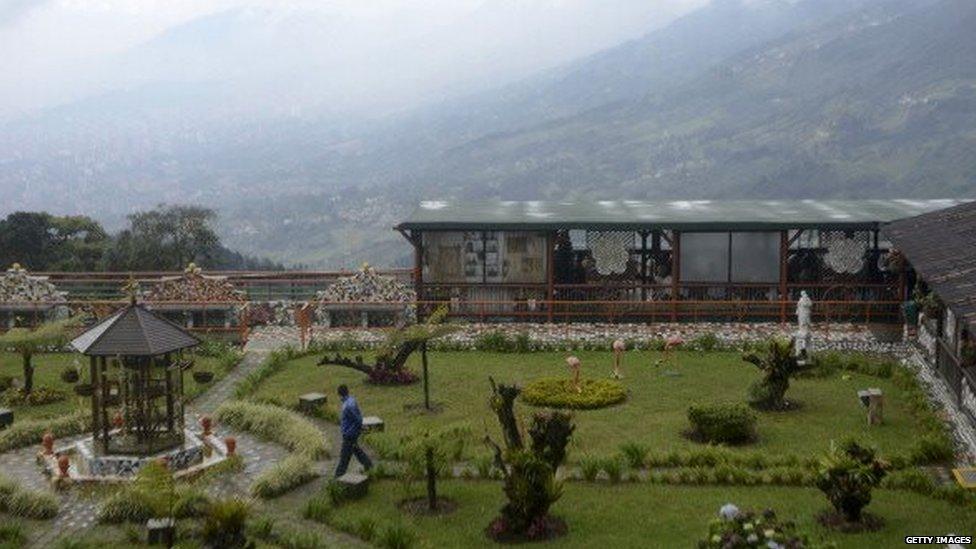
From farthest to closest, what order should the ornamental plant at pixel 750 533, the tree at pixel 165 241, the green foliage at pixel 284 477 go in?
the tree at pixel 165 241, the green foliage at pixel 284 477, the ornamental plant at pixel 750 533

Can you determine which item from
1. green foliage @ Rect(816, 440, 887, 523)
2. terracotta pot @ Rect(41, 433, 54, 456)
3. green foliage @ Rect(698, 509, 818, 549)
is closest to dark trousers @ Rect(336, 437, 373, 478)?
terracotta pot @ Rect(41, 433, 54, 456)

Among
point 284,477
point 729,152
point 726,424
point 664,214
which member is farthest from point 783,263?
point 729,152

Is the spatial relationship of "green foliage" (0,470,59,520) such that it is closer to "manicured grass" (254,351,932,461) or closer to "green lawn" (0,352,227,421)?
"green lawn" (0,352,227,421)

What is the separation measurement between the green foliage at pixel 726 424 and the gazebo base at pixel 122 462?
8.76 metres

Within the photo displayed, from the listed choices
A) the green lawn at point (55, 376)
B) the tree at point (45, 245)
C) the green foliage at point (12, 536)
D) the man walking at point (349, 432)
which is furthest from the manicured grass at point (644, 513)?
the tree at point (45, 245)

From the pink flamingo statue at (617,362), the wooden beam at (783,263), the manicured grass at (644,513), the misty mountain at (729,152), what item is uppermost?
the misty mountain at (729,152)

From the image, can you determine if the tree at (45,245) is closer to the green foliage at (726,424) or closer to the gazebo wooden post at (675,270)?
the gazebo wooden post at (675,270)

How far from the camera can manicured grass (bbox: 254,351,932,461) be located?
1820cm

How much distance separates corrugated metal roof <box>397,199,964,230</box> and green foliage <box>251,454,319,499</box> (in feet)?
42.9

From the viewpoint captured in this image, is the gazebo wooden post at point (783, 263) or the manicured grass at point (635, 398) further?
the gazebo wooden post at point (783, 263)

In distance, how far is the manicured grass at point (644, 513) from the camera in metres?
13.5

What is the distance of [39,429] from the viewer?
19.5 metres

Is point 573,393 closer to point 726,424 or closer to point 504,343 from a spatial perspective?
point 726,424

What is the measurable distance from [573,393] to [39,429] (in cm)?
1100
